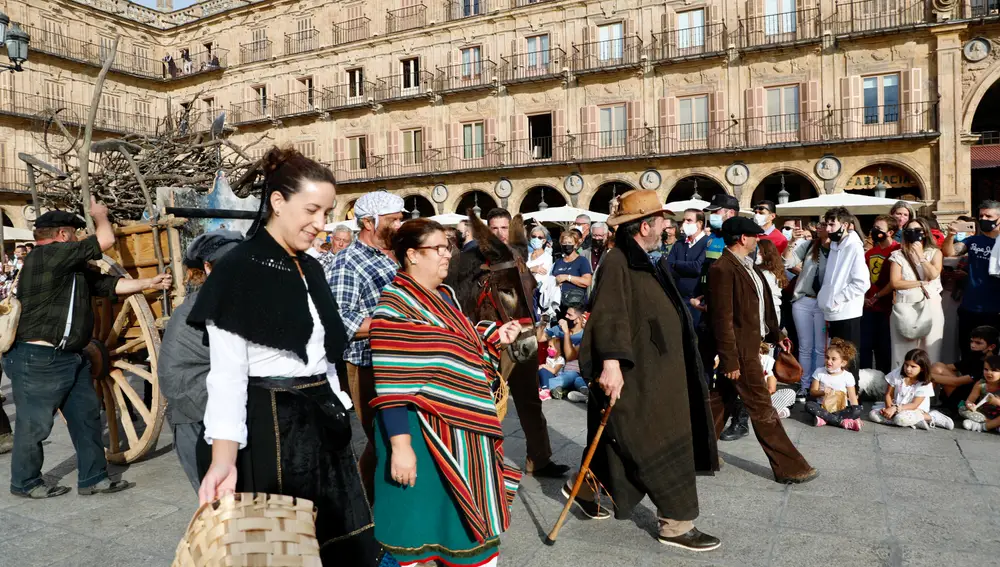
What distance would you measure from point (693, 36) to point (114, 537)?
24.1 meters

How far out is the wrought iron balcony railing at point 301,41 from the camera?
32.3 metres

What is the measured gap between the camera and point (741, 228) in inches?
177

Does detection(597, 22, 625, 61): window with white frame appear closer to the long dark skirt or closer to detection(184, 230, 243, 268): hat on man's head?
detection(184, 230, 243, 268): hat on man's head

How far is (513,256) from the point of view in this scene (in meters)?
3.85

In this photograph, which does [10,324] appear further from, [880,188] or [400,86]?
[400,86]

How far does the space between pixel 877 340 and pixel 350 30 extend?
28.8 metres

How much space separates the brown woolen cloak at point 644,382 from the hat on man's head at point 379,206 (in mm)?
1112

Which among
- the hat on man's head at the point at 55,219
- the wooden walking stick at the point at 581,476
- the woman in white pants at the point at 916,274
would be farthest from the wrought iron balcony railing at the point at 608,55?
the wooden walking stick at the point at 581,476

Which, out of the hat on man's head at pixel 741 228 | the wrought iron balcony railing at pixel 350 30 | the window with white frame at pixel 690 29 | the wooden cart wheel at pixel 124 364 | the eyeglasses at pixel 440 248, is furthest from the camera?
the wrought iron balcony railing at pixel 350 30

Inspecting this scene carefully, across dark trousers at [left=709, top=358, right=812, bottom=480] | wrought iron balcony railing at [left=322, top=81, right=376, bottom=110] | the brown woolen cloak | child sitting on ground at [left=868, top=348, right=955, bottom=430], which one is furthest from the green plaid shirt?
wrought iron balcony railing at [left=322, top=81, right=376, bottom=110]

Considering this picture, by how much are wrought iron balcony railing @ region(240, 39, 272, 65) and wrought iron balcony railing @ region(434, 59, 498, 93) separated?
9.97 m

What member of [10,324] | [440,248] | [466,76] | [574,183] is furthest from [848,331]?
[466,76]

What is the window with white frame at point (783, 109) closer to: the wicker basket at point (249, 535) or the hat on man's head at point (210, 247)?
the hat on man's head at point (210, 247)

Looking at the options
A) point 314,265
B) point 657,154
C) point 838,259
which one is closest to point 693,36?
point 657,154
